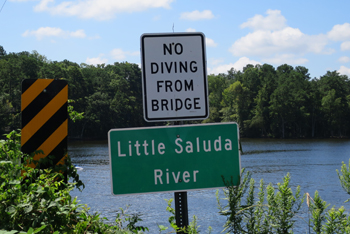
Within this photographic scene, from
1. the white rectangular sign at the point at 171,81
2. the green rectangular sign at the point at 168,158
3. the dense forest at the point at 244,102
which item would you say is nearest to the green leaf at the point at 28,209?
the green rectangular sign at the point at 168,158

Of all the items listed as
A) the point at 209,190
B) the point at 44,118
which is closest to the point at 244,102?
the point at 209,190

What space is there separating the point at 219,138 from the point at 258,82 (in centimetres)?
9587

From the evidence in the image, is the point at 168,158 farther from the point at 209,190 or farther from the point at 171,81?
the point at 209,190

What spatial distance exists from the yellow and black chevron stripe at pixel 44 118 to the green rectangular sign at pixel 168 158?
0.63m

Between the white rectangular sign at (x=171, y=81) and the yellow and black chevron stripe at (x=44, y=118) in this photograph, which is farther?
the yellow and black chevron stripe at (x=44, y=118)

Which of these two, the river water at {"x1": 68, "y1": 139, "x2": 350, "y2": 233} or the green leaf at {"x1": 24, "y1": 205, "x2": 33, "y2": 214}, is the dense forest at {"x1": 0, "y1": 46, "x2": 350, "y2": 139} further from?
the green leaf at {"x1": 24, "y1": 205, "x2": 33, "y2": 214}

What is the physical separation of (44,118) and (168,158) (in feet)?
3.19

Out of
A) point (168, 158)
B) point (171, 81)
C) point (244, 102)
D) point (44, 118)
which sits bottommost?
point (168, 158)

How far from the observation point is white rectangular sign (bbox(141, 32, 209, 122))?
210 centimetres

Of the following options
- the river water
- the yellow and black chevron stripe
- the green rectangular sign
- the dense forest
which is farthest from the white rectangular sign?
the dense forest

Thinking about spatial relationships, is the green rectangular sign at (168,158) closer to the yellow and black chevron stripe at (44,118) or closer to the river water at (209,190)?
the yellow and black chevron stripe at (44,118)

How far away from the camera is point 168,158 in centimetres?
208

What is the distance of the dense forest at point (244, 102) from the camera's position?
77.8m

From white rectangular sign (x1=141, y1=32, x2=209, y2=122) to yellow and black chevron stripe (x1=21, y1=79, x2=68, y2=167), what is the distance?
2.43 feet
